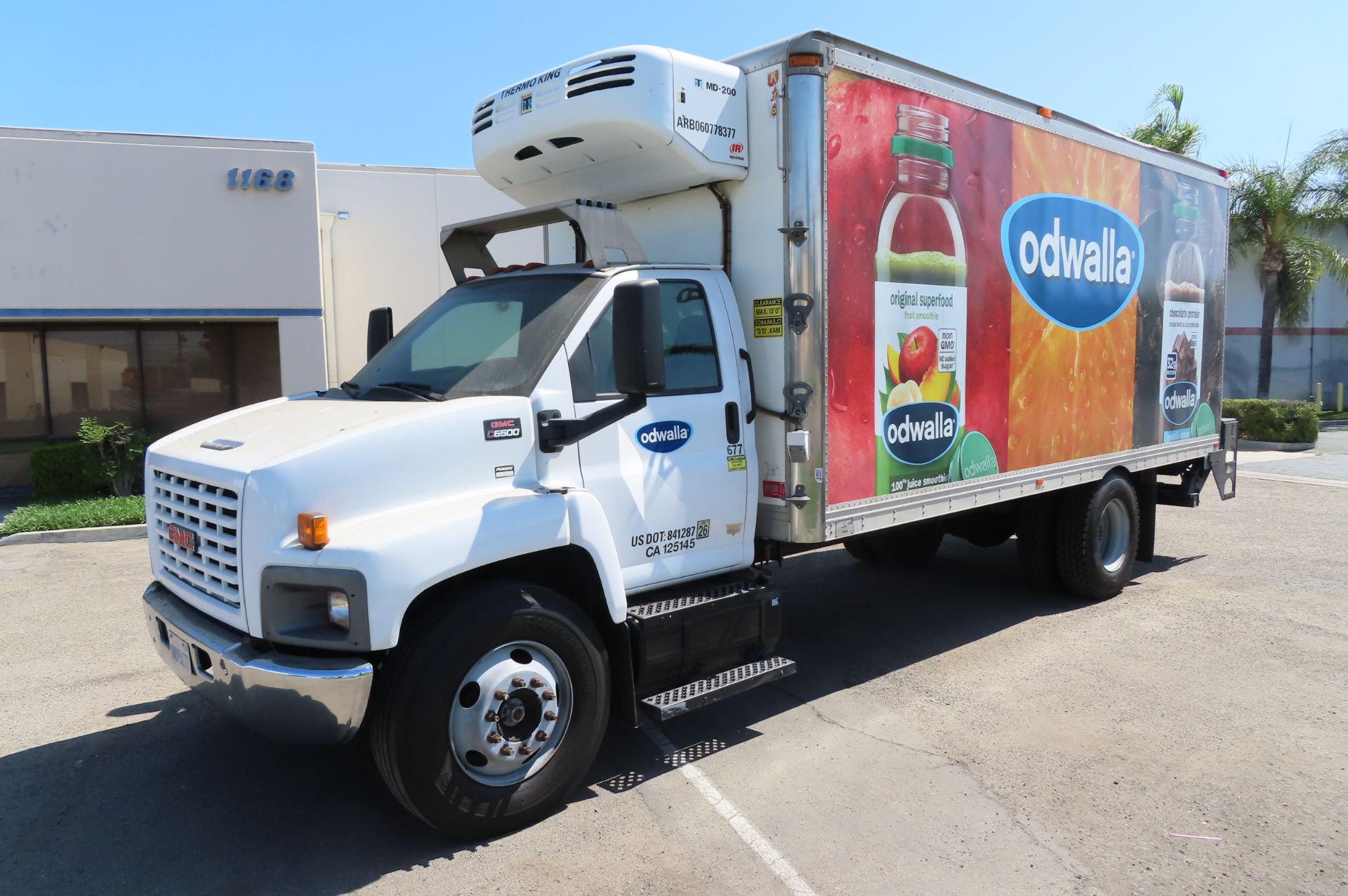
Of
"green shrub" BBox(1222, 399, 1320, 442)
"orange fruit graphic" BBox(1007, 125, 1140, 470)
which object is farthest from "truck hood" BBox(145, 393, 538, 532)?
"green shrub" BBox(1222, 399, 1320, 442)

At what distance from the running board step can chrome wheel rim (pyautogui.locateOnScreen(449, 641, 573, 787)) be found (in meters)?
0.44

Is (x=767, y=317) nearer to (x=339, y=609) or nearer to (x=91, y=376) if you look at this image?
(x=339, y=609)

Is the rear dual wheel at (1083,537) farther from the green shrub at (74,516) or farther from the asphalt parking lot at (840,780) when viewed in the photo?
the green shrub at (74,516)

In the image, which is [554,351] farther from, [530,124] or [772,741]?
[772,741]

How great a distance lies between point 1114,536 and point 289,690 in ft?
21.7

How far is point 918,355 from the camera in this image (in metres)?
5.41

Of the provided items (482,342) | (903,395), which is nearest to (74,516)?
(482,342)

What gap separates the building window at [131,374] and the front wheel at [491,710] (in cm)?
1263

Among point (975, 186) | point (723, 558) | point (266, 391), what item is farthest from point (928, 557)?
point (266, 391)

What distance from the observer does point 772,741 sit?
4.77 metres

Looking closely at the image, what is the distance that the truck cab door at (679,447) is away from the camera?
Result: 13.9 feet

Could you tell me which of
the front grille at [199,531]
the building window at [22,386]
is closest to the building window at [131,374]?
the building window at [22,386]

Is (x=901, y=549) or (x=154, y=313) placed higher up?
(x=154, y=313)

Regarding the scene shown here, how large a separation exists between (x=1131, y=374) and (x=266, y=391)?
13022 mm
